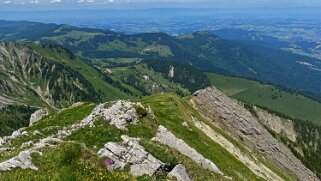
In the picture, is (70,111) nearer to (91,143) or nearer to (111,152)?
(91,143)

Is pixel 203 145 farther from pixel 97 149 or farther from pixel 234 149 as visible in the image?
pixel 97 149

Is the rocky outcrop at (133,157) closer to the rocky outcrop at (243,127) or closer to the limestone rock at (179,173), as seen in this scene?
the limestone rock at (179,173)

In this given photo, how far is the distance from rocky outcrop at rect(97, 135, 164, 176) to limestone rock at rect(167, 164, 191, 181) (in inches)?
51.1

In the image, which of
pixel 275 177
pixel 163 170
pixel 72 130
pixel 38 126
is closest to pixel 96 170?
pixel 163 170

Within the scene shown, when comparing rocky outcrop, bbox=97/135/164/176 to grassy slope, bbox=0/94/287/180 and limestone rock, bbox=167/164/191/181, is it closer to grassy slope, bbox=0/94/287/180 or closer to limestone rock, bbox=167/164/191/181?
grassy slope, bbox=0/94/287/180

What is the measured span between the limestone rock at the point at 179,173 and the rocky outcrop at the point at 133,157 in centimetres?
130

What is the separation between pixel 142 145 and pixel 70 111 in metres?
37.8

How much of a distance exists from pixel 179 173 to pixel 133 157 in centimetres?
427

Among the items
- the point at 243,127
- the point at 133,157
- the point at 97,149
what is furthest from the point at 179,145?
the point at 243,127

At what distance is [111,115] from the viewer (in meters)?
58.9

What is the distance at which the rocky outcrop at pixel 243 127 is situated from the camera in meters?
134

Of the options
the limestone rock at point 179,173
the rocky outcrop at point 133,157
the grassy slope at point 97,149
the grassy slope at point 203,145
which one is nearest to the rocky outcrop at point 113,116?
the grassy slope at point 97,149

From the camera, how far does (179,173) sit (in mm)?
36469

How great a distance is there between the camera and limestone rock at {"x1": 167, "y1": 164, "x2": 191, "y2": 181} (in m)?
35.7
